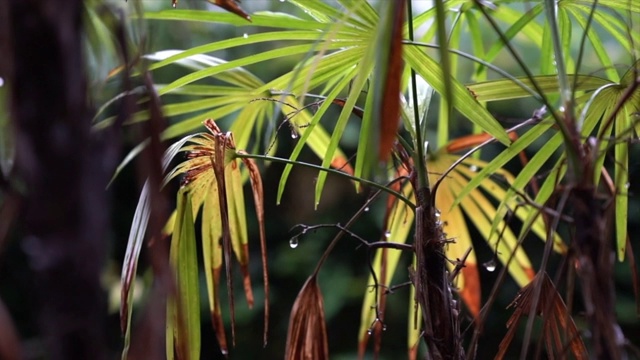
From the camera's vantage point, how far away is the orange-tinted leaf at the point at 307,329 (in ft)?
2.23

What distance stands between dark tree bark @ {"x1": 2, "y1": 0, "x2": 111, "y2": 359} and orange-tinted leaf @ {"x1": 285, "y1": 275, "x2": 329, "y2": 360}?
1.39 ft

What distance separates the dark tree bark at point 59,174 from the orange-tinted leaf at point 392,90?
0.13 meters

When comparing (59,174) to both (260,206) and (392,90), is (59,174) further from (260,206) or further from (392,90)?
(260,206)

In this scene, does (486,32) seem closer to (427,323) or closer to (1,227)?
(427,323)

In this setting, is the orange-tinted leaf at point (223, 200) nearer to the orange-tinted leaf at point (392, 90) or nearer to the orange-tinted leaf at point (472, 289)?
the orange-tinted leaf at point (392, 90)

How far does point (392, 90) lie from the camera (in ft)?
1.13

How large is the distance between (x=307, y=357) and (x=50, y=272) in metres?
0.44

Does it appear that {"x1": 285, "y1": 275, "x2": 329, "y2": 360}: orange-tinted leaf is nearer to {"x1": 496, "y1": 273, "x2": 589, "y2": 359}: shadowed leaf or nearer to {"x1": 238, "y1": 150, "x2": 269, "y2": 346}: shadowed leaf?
{"x1": 238, "y1": 150, "x2": 269, "y2": 346}: shadowed leaf

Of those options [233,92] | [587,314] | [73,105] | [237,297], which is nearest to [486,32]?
[237,297]

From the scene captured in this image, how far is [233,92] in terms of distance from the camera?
0.80m

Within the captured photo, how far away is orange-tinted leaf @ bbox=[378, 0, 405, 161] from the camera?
0.33m

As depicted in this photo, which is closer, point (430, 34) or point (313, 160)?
point (430, 34)

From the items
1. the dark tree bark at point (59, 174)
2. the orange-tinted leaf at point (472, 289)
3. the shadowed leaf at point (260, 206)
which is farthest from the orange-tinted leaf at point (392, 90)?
the orange-tinted leaf at point (472, 289)

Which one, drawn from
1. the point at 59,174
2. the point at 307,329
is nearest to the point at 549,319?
the point at 307,329
